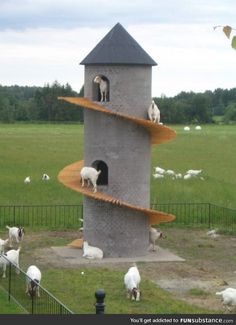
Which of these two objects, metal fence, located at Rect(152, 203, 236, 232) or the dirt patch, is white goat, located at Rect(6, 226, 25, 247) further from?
metal fence, located at Rect(152, 203, 236, 232)

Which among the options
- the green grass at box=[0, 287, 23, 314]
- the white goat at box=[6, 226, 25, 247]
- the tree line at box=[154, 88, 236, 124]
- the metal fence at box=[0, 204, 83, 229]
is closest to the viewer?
the green grass at box=[0, 287, 23, 314]

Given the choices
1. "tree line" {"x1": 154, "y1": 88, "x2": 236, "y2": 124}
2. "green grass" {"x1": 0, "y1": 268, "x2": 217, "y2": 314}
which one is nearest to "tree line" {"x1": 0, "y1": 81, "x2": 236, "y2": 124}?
"tree line" {"x1": 154, "y1": 88, "x2": 236, "y2": 124}

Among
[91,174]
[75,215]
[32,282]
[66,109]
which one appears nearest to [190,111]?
[66,109]

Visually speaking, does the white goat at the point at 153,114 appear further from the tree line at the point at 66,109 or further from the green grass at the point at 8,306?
the tree line at the point at 66,109

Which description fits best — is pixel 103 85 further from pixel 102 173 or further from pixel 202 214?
pixel 202 214

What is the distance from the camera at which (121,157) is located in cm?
2475

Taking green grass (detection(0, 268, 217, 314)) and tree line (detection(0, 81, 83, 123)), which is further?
tree line (detection(0, 81, 83, 123))

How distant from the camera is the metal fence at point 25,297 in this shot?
17234mm

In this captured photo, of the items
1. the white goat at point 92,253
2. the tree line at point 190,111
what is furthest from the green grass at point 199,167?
the tree line at point 190,111

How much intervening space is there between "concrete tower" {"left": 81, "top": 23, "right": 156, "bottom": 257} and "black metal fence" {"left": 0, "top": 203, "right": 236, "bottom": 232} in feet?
15.1

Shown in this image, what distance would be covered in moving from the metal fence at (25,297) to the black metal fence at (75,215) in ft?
27.8

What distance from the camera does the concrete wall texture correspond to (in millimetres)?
24703

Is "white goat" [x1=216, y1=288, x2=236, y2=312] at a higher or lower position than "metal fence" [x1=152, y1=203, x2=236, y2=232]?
higher
